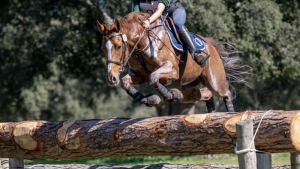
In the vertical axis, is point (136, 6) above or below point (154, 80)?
above

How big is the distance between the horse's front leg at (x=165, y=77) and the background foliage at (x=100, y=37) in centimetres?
358

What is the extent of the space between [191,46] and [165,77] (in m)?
0.80

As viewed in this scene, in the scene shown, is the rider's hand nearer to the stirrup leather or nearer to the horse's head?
the horse's head

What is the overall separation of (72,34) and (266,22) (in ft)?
20.5

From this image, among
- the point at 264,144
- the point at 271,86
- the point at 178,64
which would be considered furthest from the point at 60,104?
the point at 264,144

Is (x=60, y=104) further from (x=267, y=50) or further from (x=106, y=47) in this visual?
(x=106, y=47)

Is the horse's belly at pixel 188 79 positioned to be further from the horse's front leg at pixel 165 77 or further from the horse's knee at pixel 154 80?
the horse's knee at pixel 154 80

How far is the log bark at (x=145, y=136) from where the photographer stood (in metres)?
4.39

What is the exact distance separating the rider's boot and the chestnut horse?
17cm

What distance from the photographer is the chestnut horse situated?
5926 millimetres

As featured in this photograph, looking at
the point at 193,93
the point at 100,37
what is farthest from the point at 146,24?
the point at 100,37

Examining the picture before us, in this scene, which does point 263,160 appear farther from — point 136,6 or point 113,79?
point 136,6

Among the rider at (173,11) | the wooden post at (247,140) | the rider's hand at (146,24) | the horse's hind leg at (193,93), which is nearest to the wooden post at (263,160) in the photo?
the wooden post at (247,140)

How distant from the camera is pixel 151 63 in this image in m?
6.64
